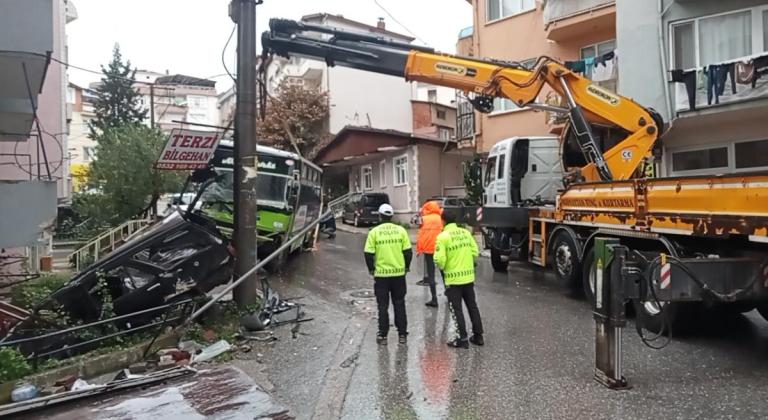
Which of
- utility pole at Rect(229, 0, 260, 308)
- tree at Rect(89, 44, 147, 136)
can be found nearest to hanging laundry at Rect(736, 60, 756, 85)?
utility pole at Rect(229, 0, 260, 308)

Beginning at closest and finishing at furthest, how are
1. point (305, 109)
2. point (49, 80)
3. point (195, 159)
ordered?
point (195, 159) < point (49, 80) < point (305, 109)

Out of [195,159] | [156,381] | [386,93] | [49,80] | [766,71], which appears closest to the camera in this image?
[156,381]

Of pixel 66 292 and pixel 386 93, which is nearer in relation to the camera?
pixel 66 292

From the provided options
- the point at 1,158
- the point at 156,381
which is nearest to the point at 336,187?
the point at 1,158

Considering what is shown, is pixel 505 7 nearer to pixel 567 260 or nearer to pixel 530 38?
pixel 530 38

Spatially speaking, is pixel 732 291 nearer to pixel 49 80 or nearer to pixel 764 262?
pixel 764 262

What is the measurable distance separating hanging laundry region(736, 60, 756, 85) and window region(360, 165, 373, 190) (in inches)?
919

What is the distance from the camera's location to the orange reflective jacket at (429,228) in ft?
33.5

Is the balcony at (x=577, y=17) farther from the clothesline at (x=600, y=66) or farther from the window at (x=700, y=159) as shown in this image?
the window at (x=700, y=159)

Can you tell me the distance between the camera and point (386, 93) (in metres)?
39.4

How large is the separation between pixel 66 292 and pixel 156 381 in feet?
6.73

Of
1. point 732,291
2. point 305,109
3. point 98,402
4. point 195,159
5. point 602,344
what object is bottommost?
point 98,402

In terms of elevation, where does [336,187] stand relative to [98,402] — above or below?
above

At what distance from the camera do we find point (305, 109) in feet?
120
